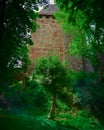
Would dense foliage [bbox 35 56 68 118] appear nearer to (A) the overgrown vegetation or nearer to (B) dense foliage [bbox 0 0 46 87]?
(A) the overgrown vegetation

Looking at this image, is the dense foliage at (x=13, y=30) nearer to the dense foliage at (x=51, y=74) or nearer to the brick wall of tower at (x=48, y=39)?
the dense foliage at (x=51, y=74)

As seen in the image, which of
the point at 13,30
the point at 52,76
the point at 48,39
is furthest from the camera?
the point at 48,39

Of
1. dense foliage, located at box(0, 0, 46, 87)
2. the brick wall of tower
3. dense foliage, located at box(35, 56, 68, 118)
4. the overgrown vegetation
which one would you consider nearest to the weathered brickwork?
the brick wall of tower

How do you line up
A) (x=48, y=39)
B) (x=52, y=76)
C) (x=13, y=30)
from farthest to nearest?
(x=48, y=39), (x=52, y=76), (x=13, y=30)

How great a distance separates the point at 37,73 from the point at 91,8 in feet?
31.9

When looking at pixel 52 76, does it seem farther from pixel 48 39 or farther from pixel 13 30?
pixel 48 39

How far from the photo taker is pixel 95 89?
777 inches

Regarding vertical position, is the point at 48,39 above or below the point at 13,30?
above

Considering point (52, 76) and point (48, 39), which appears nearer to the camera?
point (52, 76)

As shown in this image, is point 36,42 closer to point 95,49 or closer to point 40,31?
point 40,31

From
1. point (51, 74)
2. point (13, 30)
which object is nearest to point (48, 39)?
point (51, 74)

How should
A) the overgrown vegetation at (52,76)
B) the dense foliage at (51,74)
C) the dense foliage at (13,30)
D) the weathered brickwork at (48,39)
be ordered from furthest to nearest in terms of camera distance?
1. the weathered brickwork at (48,39)
2. the dense foliage at (51,74)
3. the overgrown vegetation at (52,76)
4. the dense foliage at (13,30)

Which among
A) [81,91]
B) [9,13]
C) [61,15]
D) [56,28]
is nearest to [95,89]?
[81,91]

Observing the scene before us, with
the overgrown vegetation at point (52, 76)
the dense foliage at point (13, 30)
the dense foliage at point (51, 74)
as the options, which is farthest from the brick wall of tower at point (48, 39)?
the dense foliage at point (13, 30)
